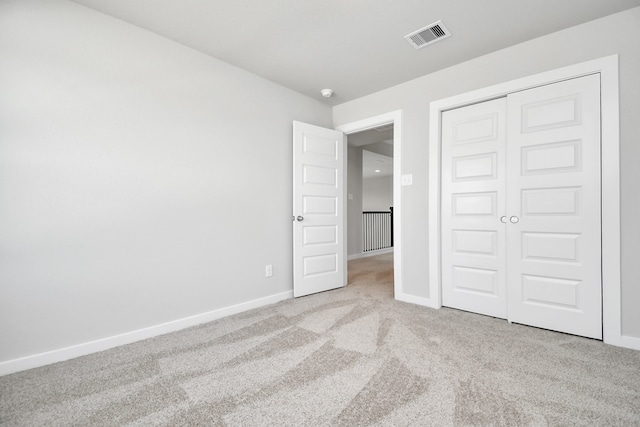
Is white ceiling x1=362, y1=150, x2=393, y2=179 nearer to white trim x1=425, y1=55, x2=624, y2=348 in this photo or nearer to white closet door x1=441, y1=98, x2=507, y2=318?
white closet door x1=441, y1=98, x2=507, y2=318

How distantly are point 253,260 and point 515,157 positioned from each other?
106 inches

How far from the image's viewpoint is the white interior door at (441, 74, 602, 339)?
2188mm

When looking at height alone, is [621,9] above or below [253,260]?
above

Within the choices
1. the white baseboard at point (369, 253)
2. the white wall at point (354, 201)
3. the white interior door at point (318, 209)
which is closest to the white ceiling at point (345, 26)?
the white interior door at point (318, 209)

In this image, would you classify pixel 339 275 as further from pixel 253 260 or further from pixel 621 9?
pixel 621 9

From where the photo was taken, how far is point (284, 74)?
3.00 m

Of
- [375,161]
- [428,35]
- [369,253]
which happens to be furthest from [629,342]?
[375,161]

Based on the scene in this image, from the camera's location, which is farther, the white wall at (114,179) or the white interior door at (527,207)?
the white interior door at (527,207)

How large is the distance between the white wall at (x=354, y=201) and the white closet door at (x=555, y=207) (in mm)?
3762

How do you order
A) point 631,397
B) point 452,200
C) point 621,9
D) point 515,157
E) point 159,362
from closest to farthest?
point 631,397
point 159,362
point 621,9
point 515,157
point 452,200

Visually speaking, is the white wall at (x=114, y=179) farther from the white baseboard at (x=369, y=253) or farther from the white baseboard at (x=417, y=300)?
the white baseboard at (x=369, y=253)

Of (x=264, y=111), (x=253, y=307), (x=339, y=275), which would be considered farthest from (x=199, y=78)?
(x=339, y=275)

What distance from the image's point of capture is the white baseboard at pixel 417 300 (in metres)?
2.93

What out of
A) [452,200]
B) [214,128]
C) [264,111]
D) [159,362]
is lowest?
[159,362]
